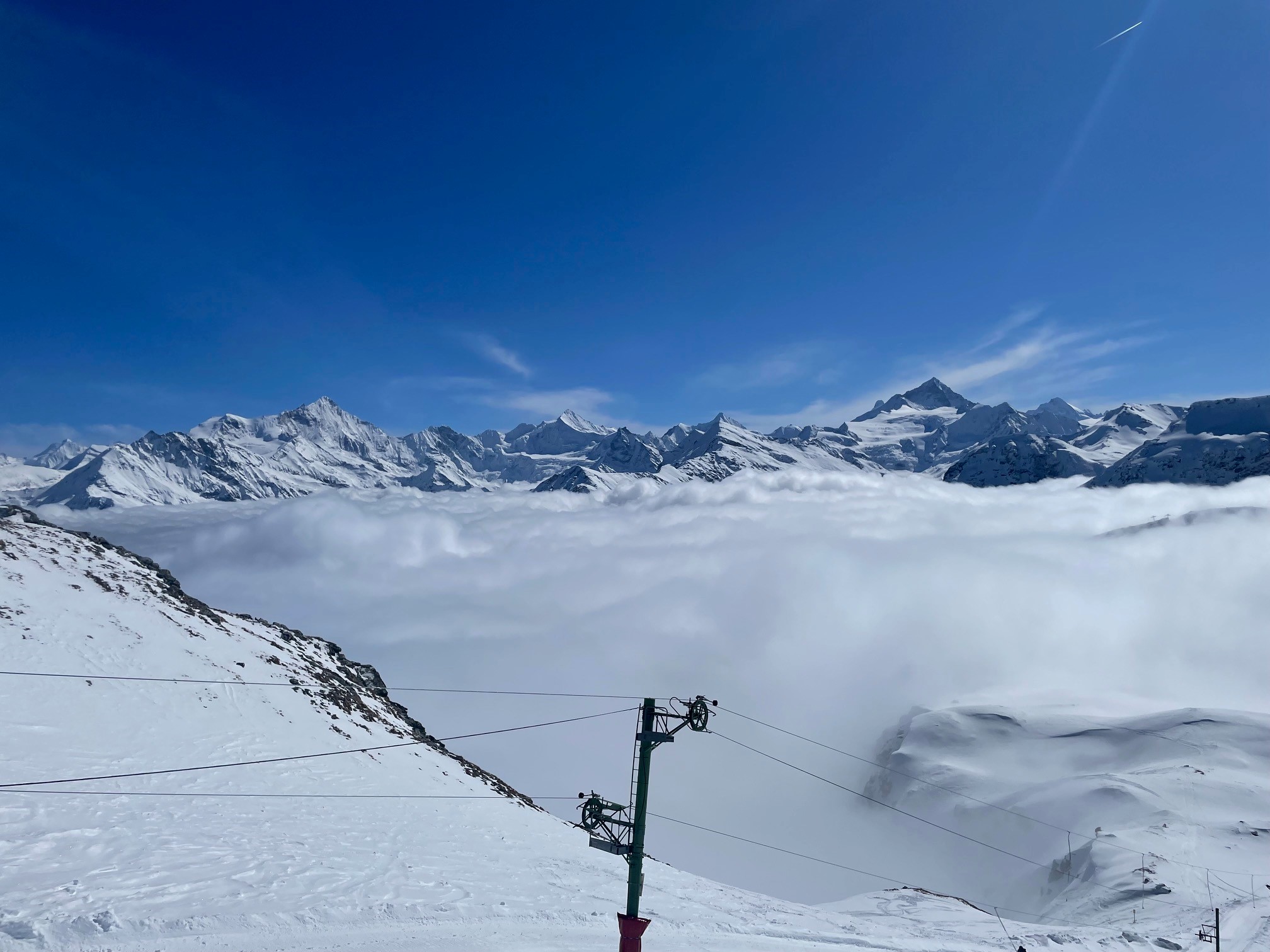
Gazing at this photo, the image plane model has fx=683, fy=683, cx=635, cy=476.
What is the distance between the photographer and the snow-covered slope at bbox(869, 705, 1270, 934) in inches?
2562

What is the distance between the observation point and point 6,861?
18.5m

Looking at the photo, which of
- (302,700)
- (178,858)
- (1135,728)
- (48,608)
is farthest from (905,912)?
(1135,728)

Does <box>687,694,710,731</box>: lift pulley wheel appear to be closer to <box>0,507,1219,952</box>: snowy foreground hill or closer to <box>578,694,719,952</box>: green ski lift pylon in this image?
<box>578,694,719,952</box>: green ski lift pylon

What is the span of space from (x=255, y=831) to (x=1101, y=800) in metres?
111

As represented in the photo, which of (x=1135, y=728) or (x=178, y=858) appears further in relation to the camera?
(x=1135, y=728)

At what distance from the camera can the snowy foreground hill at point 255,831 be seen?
18578 millimetres

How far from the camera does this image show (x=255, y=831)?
24.8 metres

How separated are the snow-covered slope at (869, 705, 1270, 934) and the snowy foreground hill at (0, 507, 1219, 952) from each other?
19.9m

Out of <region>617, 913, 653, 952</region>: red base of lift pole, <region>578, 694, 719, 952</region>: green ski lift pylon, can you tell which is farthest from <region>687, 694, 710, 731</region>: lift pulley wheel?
<region>617, 913, 653, 952</region>: red base of lift pole

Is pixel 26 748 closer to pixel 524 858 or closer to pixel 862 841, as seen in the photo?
pixel 524 858

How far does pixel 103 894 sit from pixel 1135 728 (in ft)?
471

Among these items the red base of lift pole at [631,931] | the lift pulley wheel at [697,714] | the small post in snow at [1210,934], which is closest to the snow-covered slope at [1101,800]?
the small post in snow at [1210,934]

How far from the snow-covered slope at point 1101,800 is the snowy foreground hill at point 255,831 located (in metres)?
19.9

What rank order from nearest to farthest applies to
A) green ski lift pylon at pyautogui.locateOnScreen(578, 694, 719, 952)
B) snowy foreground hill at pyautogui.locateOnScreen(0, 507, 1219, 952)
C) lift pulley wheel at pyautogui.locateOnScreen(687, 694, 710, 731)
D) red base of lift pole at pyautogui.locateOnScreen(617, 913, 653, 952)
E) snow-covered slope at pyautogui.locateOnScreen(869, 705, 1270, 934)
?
1. green ski lift pylon at pyautogui.locateOnScreen(578, 694, 719, 952)
2. red base of lift pole at pyautogui.locateOnScreen(617, 913, 653, 952)
3. lift pulley wheel at pyautogui.locateOnScreen(687, 694, 710, 731)
4. snowy foreground hill at pyautogui.locateOnScreen(0, 507, 1219, 952)
5. snow-covered slope at pyautogui.locateOnScreen(869, 705, 1270, 934)
